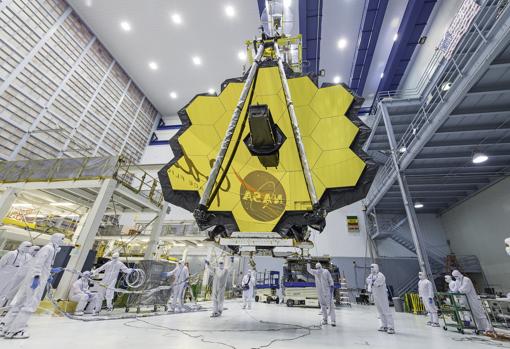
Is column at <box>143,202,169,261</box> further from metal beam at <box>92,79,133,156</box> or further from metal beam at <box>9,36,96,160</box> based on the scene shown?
metal beam at <box>92,79,133,156</box>

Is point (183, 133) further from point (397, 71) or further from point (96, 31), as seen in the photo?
point (96, 31)

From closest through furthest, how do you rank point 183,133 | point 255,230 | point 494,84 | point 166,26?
1. point 255,230
2. point 183,133
3. point 494,84
4. point 166,26

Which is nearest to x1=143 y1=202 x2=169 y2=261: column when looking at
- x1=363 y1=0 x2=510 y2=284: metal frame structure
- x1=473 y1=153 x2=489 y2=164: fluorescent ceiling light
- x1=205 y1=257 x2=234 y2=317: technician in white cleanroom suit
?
x1=205 y1=257 x2=234 y2=317: technician in white cleanroom suit

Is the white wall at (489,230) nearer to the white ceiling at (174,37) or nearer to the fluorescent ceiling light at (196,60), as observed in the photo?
the white ceiling at (174,37)

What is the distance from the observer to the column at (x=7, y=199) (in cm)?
1134

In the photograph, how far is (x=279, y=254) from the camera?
5.48m

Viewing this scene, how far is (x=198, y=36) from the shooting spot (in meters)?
21.4

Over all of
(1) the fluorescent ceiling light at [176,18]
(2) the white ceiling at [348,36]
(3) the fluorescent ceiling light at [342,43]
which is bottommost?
(2) the white ceiling at [348,36]

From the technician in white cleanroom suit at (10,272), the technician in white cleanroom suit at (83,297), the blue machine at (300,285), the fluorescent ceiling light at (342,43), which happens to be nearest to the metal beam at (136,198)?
the technician in white cleanroom suit at (83,297)

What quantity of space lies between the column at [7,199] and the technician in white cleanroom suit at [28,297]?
945cm

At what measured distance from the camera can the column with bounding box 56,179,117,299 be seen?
864 cm

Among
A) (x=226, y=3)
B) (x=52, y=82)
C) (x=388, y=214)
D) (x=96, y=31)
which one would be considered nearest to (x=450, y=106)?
(x=388, y=214)

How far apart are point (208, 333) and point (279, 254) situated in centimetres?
227

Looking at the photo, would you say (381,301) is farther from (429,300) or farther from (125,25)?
(125,25)
